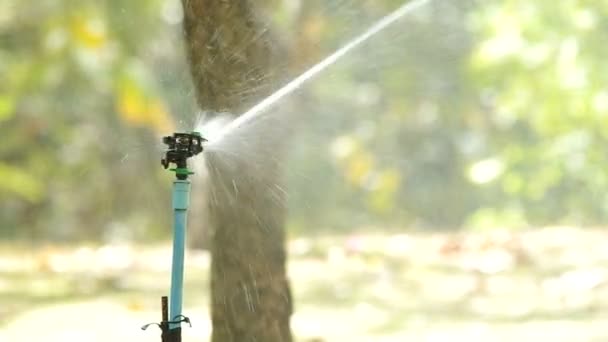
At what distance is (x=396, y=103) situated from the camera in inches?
219

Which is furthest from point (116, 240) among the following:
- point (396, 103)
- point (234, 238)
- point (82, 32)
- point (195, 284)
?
point (234, 238)

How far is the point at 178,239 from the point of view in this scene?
1.13 meters

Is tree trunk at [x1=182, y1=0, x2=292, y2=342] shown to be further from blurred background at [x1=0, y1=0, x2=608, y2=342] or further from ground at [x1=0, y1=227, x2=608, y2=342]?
ground at [x1=0, y1=227, x2=608, y2=342]

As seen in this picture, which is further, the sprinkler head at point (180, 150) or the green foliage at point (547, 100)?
the green foliage at point (547, 100)

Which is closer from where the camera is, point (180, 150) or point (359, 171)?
point (180, 150)

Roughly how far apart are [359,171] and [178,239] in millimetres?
4533

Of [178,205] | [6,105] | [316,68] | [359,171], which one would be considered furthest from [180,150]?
[359,171]

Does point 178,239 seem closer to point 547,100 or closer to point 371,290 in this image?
point 371,290

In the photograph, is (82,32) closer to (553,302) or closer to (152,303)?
(152,303)

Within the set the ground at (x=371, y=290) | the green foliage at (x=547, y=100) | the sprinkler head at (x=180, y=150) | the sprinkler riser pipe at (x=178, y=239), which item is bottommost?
the sprinkler riser pipe at (x=178, y=239)

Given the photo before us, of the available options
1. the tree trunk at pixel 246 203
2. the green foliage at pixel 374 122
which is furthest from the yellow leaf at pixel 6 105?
the tree trunk at pixel 246 203

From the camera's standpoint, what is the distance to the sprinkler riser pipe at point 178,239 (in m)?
1.12

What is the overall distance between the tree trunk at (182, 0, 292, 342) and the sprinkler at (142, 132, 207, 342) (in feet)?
0.81

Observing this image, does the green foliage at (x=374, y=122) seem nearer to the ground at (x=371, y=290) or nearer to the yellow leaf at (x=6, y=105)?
the yellow leaf at (x=6, y=105)
